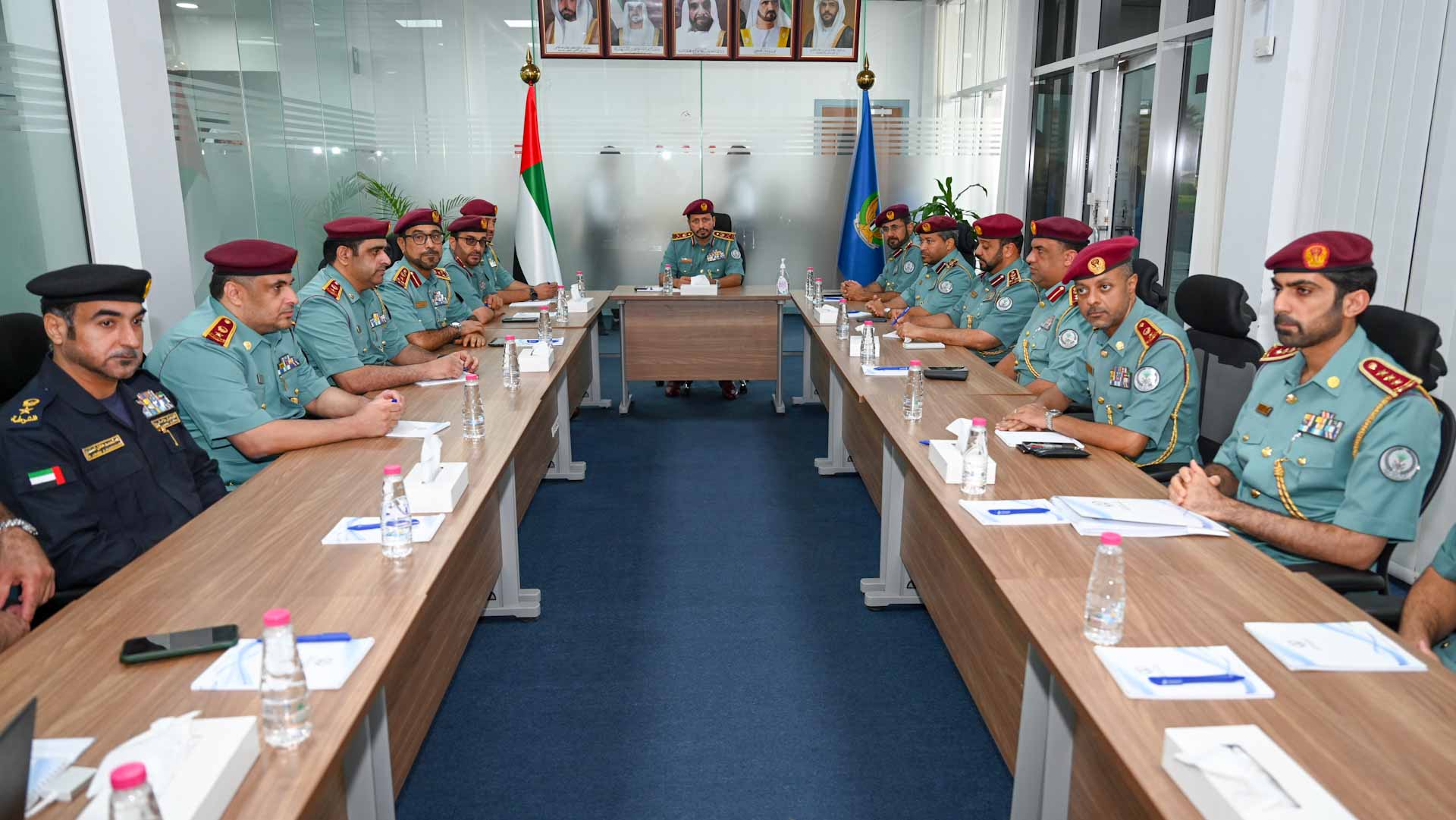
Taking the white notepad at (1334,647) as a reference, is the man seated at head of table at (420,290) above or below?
above

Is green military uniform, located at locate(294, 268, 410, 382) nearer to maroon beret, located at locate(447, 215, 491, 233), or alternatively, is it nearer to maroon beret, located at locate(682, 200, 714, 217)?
maroon beret, located at locate(447, 215, 491, 233)

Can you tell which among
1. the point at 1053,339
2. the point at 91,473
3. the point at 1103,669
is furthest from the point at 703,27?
the point at 1103,669

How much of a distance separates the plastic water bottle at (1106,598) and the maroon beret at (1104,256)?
1.53 meters

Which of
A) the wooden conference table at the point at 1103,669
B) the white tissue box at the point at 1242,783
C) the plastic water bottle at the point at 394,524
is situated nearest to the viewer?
the white tissue box at the point at 1242,783

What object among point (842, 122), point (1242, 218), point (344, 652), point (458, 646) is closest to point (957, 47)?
point (842, 122)

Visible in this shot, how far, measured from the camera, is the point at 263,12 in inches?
208

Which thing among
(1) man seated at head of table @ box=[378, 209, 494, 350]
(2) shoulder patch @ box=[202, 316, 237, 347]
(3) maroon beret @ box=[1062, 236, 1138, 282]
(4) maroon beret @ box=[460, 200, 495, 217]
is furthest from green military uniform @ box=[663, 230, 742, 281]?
(2) shoulder patch @ box=[202, 316, 237, 347]

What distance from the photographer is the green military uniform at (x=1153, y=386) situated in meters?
2.69

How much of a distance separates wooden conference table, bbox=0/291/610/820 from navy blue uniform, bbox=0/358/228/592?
250mm

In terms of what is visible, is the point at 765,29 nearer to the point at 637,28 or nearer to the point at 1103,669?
the point at 637,28

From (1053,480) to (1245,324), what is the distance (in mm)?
848

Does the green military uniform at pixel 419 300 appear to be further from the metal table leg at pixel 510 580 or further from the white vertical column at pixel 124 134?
the metal table leg at pixel 510 580

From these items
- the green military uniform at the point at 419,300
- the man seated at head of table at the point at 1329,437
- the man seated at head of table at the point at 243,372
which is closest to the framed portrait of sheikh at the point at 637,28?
the green military uniform at the point at 419,300

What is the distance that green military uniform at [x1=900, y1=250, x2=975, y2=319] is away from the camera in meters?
5.18
